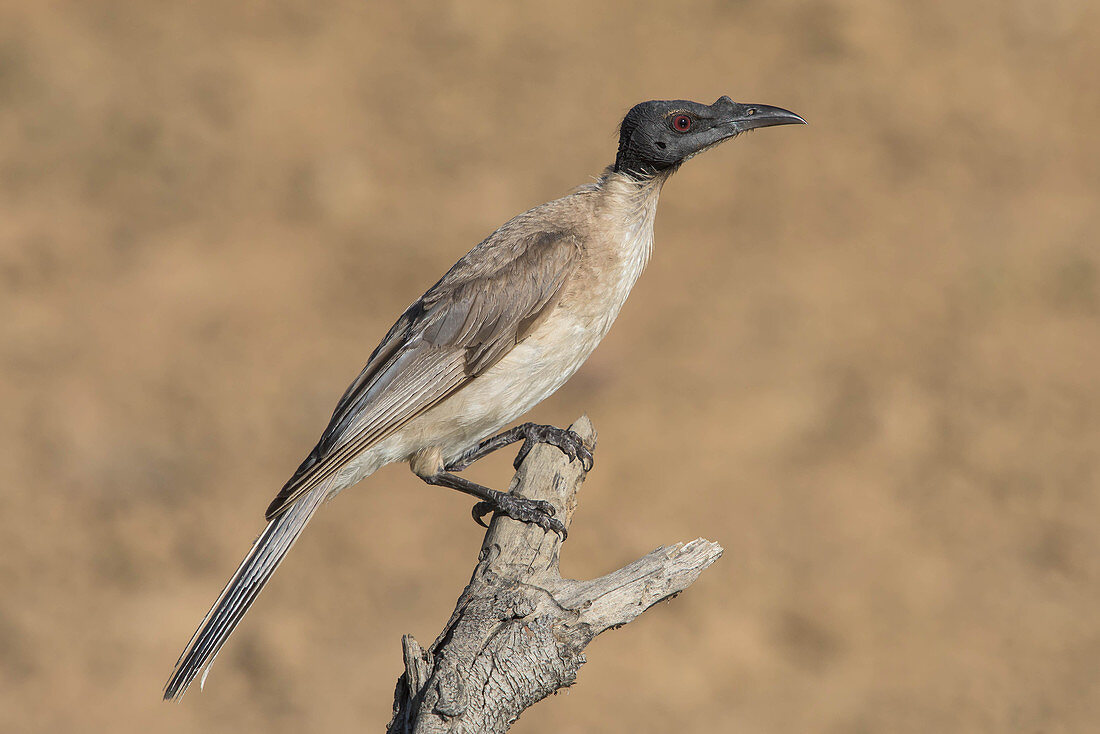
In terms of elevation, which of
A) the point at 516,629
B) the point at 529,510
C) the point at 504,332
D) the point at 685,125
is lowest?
the point at 516,629

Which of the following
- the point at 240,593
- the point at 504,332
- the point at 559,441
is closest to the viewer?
the point at 240,593

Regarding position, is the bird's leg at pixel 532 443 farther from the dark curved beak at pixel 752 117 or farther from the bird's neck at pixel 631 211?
the dark curved beak at pixel 752 117

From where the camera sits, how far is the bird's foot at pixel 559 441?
18.9 ft

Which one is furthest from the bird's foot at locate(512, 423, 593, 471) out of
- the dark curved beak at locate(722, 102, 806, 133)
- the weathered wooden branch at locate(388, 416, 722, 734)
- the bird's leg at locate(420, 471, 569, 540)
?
the dark curved beak at locate(722, 102, 806, 133)

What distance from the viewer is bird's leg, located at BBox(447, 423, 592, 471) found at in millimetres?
5781

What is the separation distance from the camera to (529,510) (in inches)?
201

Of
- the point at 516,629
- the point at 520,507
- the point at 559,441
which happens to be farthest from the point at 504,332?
the point at 516,629

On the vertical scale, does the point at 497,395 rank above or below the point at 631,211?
below

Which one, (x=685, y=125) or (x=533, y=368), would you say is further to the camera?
(x=685, y=125)

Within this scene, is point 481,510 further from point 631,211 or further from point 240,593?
point 631,211

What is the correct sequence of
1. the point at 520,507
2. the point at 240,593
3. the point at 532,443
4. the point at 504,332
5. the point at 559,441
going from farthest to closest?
the point at 532,443 → the point at 559,441 → the point at 504,332 → the point at 520,507 → the point at 240,593

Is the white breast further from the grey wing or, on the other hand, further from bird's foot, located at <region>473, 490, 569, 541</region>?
bird's foot, located at <region>473, 490, 569, 541</region>

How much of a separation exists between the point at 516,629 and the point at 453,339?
1.75m

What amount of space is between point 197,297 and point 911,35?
1178cm
